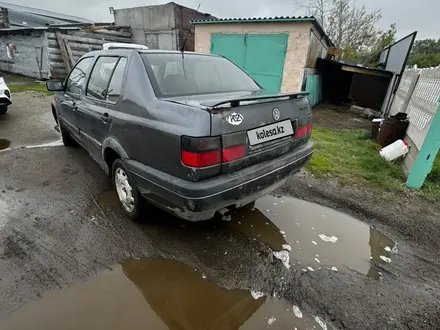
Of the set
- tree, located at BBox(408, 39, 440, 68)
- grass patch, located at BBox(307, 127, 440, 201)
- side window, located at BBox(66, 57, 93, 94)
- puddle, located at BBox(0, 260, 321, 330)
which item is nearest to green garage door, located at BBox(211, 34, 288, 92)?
grass patch, located at BBox(307, 127, 440, 201)

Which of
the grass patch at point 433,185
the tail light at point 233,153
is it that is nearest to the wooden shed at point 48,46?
the tail light at point 233,153

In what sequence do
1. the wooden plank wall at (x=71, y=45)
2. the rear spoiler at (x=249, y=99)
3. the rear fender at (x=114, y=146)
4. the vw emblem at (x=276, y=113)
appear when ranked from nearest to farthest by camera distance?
the rear spoiler at (x=249, y=99)
the vw emblem at (x=276, y=113)
the rear fender at (x=114, y=146)
the wooden plank wall at (x=71, y=45)

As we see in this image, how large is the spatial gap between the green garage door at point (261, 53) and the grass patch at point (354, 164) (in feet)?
13.6

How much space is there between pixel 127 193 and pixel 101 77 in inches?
53.6

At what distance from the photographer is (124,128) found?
246 cm

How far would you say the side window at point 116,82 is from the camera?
2588mm

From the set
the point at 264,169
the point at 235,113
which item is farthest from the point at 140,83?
the point at 264,169

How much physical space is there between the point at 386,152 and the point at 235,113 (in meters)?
3.88

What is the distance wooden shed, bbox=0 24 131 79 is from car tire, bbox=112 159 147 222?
472 inches

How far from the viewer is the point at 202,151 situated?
1.91 metres

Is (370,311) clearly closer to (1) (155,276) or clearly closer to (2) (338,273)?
(2) (338,273)

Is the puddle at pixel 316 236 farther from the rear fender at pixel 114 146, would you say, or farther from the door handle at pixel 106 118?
the door handle at pixel 106 118

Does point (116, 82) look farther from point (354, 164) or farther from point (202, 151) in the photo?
point (354, 164)

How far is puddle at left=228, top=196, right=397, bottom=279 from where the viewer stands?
7.84 ft
